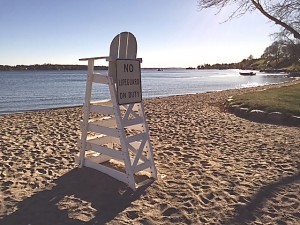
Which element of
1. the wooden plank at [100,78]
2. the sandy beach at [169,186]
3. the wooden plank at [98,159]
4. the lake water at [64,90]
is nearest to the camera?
the sandy beach at [169,186]

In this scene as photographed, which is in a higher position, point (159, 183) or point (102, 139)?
point (102, 139)

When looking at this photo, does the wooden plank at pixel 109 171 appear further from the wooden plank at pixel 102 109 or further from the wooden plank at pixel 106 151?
the wooden plank at pixel 102 109

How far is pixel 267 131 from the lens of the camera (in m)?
9.78

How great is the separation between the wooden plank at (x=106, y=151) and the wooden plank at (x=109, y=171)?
0.87ft

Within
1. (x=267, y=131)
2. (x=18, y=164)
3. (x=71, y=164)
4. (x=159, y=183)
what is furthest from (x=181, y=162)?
(x=267, y=131)

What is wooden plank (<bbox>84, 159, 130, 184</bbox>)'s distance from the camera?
5.19m

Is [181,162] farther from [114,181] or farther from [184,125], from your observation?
[184,125]

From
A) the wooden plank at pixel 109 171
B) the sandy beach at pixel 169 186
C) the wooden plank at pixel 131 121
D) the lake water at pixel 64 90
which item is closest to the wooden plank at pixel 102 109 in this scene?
the wooden plank at pixel 131 121

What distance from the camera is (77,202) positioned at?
178 inches

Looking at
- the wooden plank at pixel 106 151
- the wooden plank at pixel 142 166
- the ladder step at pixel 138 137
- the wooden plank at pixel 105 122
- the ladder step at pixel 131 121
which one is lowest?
the wooden plank at pixel 142 166

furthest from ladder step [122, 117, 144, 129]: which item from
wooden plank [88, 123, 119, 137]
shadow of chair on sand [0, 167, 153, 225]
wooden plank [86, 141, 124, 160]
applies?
shadow of chair on sand [0, 167, 153, 225]

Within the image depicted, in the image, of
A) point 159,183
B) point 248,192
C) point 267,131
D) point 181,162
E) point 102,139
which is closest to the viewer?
point 248,192

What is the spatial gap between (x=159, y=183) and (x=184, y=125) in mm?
5769

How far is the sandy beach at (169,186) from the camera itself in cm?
417
